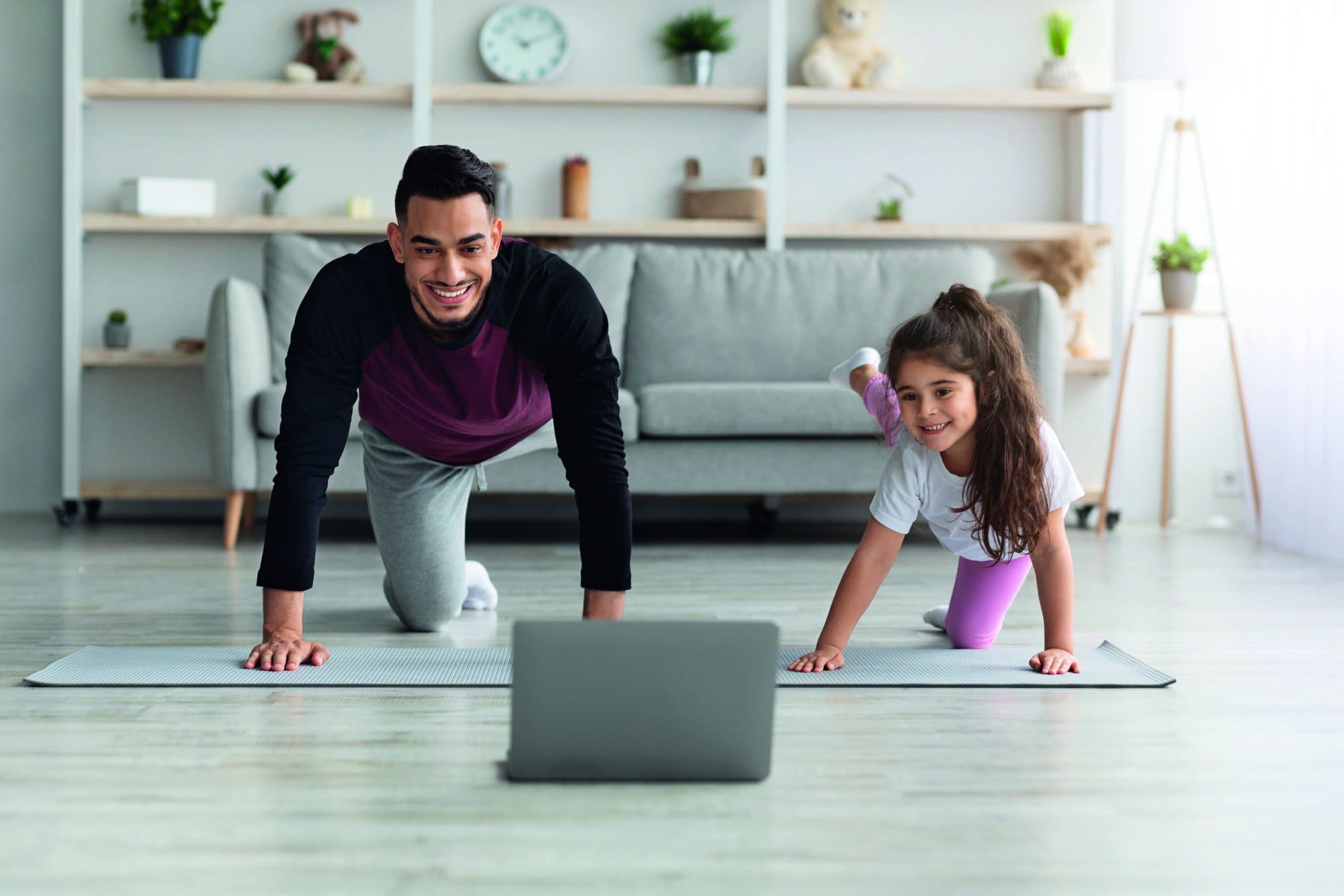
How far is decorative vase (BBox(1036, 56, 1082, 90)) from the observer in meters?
4.09

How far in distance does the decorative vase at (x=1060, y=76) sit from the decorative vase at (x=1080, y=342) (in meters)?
0.72

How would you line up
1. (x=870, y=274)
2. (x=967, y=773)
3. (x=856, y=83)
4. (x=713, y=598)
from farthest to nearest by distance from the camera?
(x=856, y=83) → (x=870, y=274) → (x=713, y=598) → (x=967, y=773)

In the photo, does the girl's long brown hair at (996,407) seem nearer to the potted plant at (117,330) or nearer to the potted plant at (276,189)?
the potted plant at (276,189)

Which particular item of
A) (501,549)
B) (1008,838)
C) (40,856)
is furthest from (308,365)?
(501,549)

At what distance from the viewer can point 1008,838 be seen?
3.78 feet

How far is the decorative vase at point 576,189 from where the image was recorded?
4.05m

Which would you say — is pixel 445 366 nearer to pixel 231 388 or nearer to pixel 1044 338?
pixel 231 388

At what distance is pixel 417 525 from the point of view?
212cm

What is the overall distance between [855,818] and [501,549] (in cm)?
227

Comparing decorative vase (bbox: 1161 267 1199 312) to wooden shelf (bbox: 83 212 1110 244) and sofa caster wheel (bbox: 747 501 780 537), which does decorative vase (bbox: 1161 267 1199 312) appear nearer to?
wooden shelf (bbox: 83 212 1110 244)

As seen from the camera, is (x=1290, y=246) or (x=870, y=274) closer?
(x=1290, y=246)

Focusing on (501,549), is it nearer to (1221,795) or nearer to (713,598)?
(713,598)

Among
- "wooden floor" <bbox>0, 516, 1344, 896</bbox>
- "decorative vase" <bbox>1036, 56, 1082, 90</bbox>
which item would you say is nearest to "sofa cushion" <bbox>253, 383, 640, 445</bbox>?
"wooden floor" <bbox>0, 516, 1344, 896</bbox>

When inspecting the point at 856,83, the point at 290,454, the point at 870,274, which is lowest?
the point at 290,454
